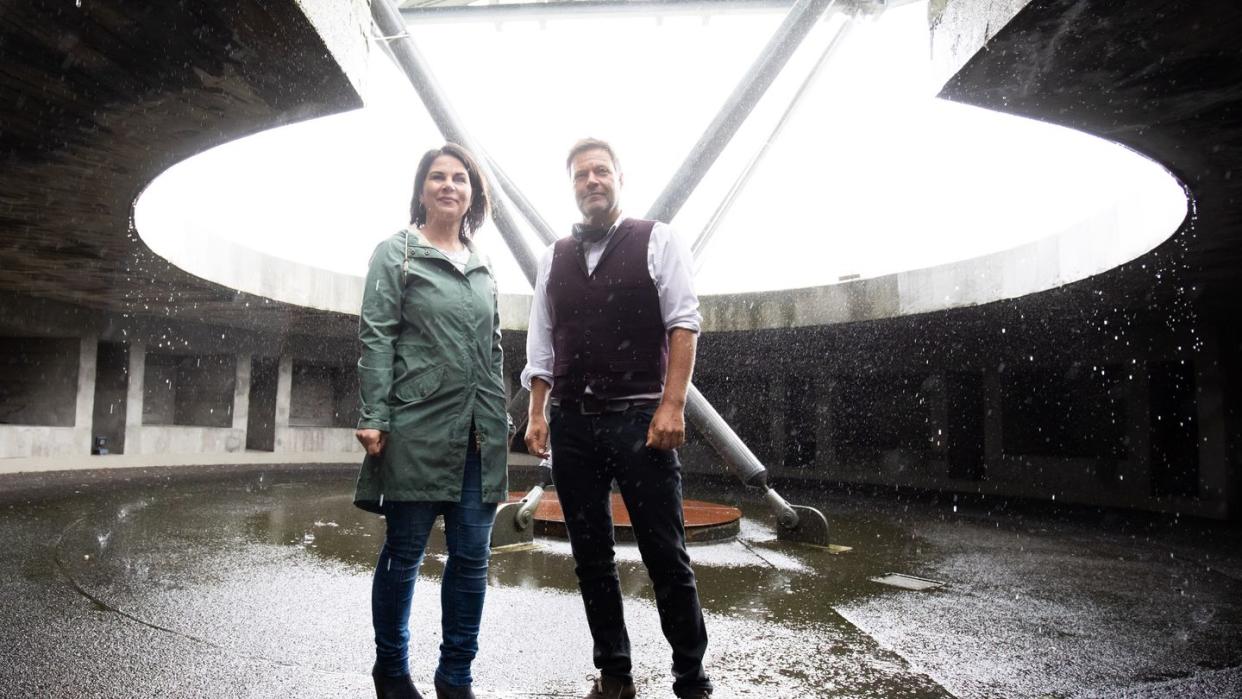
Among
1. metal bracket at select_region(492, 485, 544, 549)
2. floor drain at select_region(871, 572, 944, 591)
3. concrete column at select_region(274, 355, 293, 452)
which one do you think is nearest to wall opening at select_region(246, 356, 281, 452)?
concrete column at select_region(274, 355, 293, 452)

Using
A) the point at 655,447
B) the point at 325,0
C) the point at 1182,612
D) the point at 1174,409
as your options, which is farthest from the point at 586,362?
the point at 1174,409

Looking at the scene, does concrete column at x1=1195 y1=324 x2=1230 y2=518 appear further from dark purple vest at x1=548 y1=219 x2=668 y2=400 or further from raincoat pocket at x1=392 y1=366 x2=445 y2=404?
raincoat pocket at x1=392 y1=366 x2=445 y2=404

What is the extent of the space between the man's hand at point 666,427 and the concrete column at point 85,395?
14.8 metres

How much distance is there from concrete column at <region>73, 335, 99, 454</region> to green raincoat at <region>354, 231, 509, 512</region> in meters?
14.2

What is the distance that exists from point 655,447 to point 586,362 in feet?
1.27

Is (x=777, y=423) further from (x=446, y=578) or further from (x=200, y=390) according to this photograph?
(x=446, y=578)

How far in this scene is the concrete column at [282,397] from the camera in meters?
16.9

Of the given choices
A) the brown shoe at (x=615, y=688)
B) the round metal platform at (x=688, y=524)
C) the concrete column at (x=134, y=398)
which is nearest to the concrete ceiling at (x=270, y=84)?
the brown shoe at (x=615, y=688)

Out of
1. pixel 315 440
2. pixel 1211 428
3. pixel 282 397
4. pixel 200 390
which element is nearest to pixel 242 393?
pixel 282 397

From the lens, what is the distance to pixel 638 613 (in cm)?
399

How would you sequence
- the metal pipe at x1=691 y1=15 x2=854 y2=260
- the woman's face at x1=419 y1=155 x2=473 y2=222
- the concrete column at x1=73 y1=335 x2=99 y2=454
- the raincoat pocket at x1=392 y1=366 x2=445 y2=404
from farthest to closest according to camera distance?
the concrete column at x1=73 y1=335 x2=99 y2=454, the metal pipe at x1=691 y1=15 x2=854 y2=260, the woman's face at x1=419 y1=155 x2=473 y2=222, the raincoat pocket at x1=392 y1=366 x2=445 y2=404

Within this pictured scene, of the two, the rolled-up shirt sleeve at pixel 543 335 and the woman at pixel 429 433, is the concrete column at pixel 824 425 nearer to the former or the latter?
the rolled-up shirt sleeve at pixel 543 335

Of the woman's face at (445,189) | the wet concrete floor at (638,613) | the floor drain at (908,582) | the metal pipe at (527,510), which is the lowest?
the floor drain at (908,582)

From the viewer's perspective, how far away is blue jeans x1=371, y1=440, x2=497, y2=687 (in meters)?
2.38
